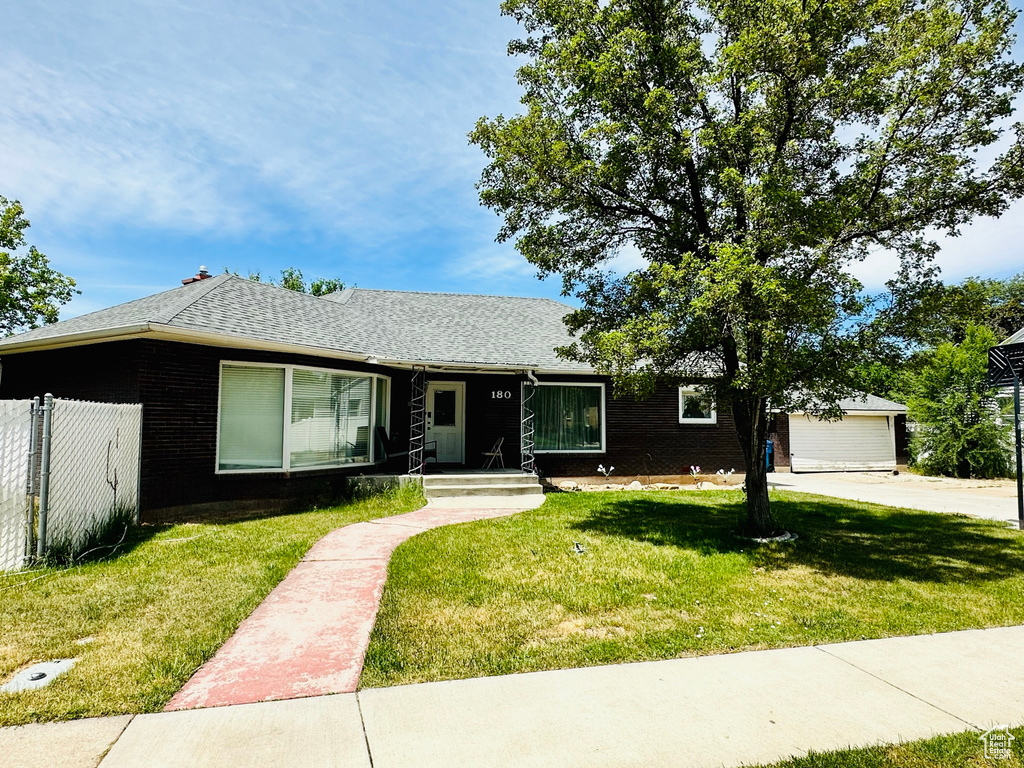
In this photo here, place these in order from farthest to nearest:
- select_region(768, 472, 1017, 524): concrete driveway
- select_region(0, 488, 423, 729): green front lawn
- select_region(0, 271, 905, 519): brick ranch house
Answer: select_region(768, 472, 1017, 524): concrete driveway
select_region(0, 271, 905, 519): brick ranch house
select_region(0, 488, 423, 729): green front lawn

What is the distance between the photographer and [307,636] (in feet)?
14.4

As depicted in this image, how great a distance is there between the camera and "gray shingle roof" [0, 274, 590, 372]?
9.89 m

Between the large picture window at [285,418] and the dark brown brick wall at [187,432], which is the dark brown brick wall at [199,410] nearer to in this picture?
→ the dark brown brick wall at [187,432]

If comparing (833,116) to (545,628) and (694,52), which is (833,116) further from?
(545,628)

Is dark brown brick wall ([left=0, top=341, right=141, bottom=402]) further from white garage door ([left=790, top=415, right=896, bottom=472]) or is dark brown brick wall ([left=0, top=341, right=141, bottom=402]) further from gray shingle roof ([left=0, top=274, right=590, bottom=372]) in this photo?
white garage door ([left=790, top=415, right=896, bottom=472])

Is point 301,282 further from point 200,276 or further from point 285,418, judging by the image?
point 285,418

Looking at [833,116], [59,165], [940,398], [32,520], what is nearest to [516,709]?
[32,520]

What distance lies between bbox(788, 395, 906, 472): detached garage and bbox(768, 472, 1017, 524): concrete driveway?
595 mm

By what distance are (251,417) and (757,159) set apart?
9097mm

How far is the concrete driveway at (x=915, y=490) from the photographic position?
37.7 feet

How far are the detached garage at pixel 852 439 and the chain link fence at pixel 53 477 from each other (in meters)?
19.9

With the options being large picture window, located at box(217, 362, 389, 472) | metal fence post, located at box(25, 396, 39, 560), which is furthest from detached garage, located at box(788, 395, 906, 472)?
metal fence post, located at box(25, 396, 39, 560)

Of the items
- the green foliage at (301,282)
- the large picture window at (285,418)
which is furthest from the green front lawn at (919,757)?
the green foliage at (301,282)

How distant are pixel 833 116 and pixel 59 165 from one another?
677 inches
